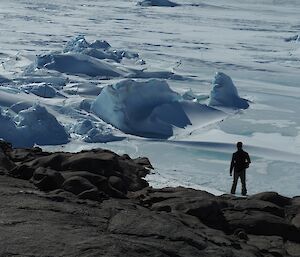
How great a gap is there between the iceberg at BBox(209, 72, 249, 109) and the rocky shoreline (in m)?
8.35

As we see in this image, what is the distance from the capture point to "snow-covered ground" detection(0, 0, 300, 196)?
36.1 feet

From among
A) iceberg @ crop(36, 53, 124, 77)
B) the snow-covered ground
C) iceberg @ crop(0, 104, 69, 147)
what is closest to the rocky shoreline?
the snow-covered ground

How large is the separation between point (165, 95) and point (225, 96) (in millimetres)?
1719

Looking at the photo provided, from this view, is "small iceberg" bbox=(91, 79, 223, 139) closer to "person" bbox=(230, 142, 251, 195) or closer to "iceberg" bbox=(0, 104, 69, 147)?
"iceberg" bbox=(0, 104, 69, 147)

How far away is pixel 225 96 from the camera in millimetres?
15242

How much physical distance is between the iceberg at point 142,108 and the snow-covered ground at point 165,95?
2cm

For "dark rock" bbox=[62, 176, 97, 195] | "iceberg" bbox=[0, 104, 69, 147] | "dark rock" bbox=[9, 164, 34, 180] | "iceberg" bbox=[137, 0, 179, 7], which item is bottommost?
"iceberg" bbox=[0, 104, 69, 147]

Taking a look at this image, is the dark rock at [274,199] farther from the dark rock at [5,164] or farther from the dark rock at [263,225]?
the dark rock at [5,164]

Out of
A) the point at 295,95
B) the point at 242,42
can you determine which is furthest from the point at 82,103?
the point at 242,42

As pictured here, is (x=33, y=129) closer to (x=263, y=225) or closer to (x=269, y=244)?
(x=263, y=225)

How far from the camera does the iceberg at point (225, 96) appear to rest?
1516 centimetres

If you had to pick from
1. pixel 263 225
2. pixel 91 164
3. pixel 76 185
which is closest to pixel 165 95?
pixel 91 164

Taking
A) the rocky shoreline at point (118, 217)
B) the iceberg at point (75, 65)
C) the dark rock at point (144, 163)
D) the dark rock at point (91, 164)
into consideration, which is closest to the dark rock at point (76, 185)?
the rocky shoreline at point (118, 217)

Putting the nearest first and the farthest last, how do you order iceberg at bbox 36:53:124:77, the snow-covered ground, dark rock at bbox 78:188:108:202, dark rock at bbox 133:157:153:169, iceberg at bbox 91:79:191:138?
1. dark rock at bbox 78:188:108:202
2. dark rock at bbox 133:157:153:169
3. the snow-covered ground
4. iceberg at bbox 91:79:191:138
5. iceberg at bbox 36:53:124:77
